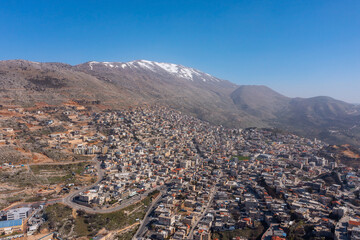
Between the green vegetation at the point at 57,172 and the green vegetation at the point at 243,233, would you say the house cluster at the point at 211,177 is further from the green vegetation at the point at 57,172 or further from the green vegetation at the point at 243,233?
the green vegetation at the point at 57,172

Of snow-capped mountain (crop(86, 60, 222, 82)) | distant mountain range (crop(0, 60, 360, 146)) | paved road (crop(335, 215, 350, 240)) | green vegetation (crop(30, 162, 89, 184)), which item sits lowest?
paved road (crop(335, 215, 350, 240))

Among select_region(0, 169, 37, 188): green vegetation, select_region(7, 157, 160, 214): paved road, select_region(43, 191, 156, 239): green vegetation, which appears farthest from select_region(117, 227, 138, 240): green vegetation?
select_region(0, 169, 37, 188): green vegetation

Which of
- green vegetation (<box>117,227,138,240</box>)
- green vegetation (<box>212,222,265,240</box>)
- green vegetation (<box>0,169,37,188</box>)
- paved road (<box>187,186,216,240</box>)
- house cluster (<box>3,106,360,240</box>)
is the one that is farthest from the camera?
green vegetation (<box>0,169,37,188</box>)

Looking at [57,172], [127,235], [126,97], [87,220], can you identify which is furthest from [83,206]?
[126,97]

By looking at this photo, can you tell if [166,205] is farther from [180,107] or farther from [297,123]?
[297,123]

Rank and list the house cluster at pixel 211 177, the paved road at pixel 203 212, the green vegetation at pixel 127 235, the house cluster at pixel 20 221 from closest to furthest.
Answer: the house cluster at pixel 20 221
the green vegetation at pixel 127 235
the paved road at pixel 203 212
the house cluster at pixel 211 177

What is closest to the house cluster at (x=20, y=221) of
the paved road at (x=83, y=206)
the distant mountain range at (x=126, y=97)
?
the paved road at (x=83, y=206)

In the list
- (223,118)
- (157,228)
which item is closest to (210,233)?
(157,228)

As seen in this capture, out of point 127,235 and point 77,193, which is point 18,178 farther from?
point 127,235

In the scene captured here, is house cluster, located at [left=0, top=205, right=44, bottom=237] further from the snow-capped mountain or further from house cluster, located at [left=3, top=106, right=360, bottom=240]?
the snow-capped mountain
